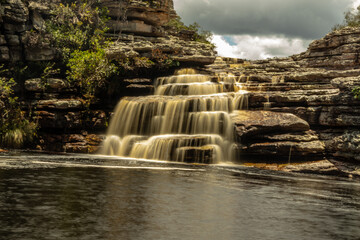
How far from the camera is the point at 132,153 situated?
935 inches

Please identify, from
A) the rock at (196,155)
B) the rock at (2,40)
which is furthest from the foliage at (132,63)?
the rock at (196,155)

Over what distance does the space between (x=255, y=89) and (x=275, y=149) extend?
7423mm

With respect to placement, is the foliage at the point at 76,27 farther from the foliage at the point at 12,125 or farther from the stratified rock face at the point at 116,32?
the foliage at the point at 12,125

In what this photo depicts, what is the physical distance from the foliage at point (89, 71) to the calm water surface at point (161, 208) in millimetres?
15079

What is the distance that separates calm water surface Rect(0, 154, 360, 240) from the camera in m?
6.59

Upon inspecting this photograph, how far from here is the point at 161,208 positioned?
338 inches

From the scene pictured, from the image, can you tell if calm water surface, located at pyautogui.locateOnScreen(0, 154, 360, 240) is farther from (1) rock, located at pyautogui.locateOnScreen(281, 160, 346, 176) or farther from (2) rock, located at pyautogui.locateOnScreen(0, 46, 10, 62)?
(2) rock, located at pyautogui.locateOnScreen(0, 46, 10, 62)

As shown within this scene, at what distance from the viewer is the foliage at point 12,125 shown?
24.9 metres

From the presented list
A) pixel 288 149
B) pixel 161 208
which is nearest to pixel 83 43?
pixel 288 149

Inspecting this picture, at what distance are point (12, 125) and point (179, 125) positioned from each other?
452 inches

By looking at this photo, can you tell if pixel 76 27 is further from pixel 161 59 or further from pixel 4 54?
pixel 161 59

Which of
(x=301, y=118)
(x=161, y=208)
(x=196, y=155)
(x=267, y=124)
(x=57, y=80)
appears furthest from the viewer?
(x=57, y=80)

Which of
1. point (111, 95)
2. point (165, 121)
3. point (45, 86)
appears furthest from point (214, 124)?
point (45, 86)

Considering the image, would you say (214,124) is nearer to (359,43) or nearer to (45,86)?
(45,86)
